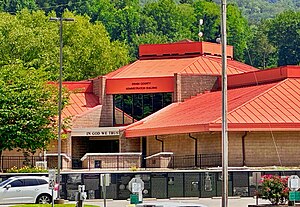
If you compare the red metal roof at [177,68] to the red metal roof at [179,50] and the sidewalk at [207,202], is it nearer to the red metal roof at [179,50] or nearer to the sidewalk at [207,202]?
the red metal roof at [179,50]

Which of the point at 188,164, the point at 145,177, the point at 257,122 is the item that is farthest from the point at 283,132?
the point at 145,177

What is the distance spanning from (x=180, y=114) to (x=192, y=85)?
19.4 feet

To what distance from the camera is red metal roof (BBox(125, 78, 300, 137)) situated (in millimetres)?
52188

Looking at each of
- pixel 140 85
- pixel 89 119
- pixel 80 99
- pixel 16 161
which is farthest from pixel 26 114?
pixel 140 85

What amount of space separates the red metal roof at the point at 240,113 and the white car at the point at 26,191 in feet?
40.6

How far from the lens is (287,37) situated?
14350cm

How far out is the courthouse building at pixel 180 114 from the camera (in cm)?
5322

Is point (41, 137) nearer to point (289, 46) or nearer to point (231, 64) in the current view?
point (231, 64)

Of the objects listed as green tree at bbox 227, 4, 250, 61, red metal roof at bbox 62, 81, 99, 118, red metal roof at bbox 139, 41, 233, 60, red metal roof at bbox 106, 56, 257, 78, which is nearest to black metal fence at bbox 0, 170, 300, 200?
red metal roof at bbox 62, 81, 99, 118

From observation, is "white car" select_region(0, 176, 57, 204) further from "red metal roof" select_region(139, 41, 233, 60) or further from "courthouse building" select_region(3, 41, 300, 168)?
"red metal roof" select_region(139, 41, 233, 60)

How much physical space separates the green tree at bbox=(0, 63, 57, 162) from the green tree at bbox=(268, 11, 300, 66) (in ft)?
281

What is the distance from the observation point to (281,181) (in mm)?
36562

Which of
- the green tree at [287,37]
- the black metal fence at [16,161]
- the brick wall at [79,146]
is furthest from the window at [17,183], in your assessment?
the green tree at [287,37]

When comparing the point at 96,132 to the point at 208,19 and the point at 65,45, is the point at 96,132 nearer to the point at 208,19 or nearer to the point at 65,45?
the point at 65,45
